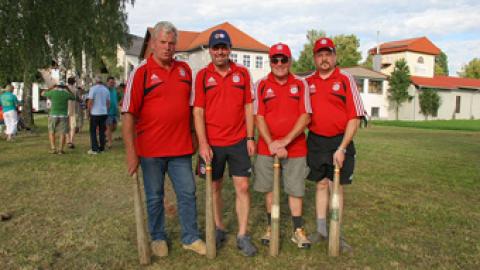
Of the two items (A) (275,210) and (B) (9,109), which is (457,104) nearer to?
(B) (9,109)

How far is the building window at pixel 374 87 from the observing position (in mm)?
44112

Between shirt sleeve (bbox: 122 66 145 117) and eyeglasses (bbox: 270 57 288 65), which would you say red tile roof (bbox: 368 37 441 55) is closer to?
eyeglasses (bbox: 270 57 288 65)

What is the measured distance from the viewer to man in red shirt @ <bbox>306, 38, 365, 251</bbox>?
405 cm

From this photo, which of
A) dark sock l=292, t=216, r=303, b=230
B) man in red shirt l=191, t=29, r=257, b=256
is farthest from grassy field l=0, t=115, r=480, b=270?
man in red shirt l=191, t=29, r=257, b=256

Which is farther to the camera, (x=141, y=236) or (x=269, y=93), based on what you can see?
(x=269, y=93)

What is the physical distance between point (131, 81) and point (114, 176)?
451cm

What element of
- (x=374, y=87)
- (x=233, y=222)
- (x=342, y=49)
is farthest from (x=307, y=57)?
(x=233, y=222)

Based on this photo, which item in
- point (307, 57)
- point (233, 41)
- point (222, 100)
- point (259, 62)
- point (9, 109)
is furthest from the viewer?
point (307, 57)

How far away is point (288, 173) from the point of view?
4.20 metres

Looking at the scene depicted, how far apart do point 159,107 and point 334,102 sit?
5.68 feet

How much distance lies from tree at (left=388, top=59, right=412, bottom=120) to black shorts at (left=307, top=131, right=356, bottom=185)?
42145mm

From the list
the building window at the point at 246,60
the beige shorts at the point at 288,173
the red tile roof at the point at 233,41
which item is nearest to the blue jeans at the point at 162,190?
the beige shorts at the point at 288,173

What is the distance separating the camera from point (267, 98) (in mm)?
4062

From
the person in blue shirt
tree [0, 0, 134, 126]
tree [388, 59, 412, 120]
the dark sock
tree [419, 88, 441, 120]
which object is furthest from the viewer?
tree [419, 88, 441, 120]
